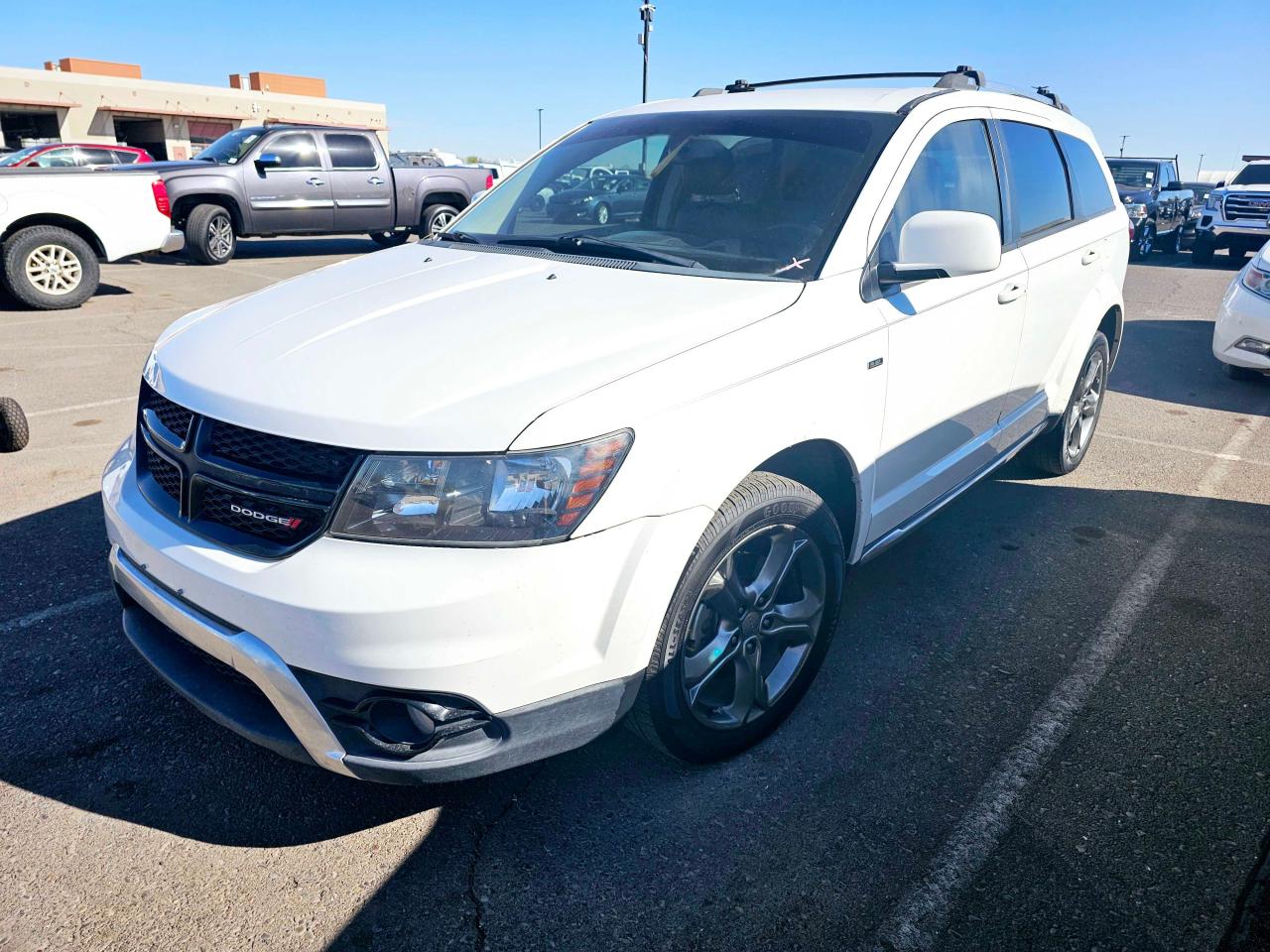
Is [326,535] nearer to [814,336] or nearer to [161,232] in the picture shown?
[814,336]

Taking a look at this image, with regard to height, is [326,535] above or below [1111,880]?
above

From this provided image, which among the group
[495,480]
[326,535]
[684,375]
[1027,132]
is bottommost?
[326,535]

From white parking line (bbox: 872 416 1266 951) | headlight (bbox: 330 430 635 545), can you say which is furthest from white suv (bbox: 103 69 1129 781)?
white parking line (bbox: 872 416 1266 951)

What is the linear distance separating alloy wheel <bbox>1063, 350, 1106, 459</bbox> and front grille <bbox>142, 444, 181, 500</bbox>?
417cm

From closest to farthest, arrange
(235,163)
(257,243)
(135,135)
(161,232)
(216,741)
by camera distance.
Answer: (216,741) < (161,232) < (235,163) < (257,243) < (135,135)

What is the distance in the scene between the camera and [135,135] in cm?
4338

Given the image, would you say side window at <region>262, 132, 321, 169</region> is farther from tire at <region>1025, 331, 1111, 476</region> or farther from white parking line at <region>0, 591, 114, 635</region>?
tire at <region>1025, 331, 1111, 476</region>

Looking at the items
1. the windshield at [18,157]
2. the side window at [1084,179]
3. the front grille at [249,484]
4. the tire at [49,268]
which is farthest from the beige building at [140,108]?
the front grille at [249,484]

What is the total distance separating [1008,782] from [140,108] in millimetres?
47187

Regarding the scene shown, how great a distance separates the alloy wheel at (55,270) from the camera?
30.4 feet

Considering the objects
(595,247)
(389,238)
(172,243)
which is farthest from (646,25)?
(595,247)

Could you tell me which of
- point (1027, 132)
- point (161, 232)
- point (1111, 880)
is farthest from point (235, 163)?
point (1111, 880)

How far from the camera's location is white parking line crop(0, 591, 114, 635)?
3275mm

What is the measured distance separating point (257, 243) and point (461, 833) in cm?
1687
